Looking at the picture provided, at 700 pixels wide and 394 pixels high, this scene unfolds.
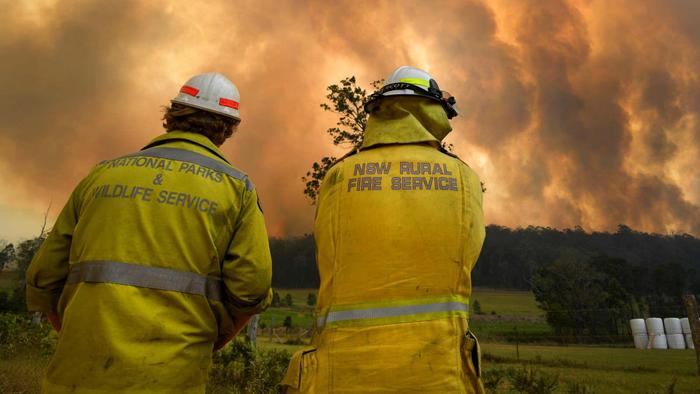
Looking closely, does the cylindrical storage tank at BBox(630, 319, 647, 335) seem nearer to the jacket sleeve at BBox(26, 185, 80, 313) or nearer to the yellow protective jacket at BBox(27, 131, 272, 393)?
the yellow protective jacket at BBox(27, 131, 272, 393)

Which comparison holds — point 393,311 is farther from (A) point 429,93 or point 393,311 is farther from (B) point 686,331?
(B) point 686,331

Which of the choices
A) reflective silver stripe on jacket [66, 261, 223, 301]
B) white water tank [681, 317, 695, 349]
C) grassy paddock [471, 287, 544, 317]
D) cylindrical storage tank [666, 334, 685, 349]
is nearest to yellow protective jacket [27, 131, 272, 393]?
reflective silver stripe on jacket [66, 261, 223, 301]

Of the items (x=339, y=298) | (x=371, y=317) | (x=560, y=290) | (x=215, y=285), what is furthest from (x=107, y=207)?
(x=560, y=290)

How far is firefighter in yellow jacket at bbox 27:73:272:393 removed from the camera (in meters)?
2.52

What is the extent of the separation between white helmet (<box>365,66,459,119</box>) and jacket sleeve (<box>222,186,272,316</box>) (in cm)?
115

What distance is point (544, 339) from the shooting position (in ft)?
150

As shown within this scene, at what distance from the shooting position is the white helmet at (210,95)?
3.56m

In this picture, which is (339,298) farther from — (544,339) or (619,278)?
(619,278)

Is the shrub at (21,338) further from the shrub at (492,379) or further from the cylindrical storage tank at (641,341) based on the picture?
the cylindrical storage tank at (641,341)

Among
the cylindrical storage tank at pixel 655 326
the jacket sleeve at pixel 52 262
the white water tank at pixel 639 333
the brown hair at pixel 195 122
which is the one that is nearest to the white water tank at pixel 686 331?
the cylindrical storage tank at pixel 655 326

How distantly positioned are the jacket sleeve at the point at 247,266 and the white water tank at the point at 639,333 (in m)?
38.8

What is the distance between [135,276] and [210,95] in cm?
156

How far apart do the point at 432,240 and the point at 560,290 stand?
77764 millimetres

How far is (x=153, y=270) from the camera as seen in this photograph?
2.68 meters
